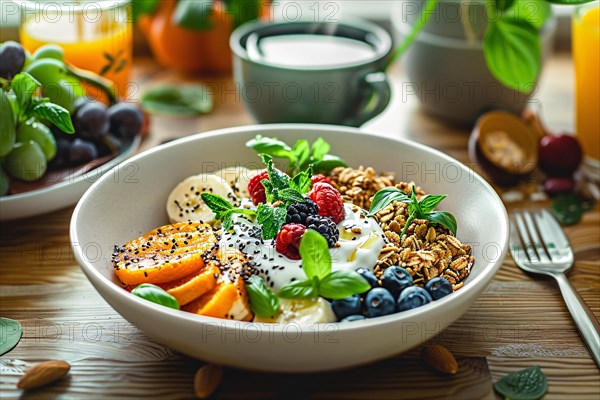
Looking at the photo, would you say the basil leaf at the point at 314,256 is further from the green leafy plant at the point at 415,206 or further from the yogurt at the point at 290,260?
the green leafy plant at the point at 415,206

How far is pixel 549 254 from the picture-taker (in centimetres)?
133

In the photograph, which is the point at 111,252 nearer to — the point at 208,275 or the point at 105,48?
the point at 208,275

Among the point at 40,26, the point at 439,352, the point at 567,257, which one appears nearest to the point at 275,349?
the point at 439,352

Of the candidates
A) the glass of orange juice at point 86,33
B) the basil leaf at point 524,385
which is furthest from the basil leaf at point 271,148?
the glass of orange juice at point 86,33

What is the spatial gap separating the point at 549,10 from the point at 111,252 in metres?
1.14

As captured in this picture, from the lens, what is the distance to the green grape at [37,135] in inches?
52.3

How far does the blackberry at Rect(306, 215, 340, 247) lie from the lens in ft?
3.57

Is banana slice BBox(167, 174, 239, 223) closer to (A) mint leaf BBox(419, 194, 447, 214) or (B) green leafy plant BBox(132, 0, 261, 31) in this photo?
(A) mint leaf BBox(419, 194, 447, 214)

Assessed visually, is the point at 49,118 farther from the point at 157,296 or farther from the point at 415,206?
the point at 415,206

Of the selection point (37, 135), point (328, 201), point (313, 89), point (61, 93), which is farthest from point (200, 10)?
point (328, 201)

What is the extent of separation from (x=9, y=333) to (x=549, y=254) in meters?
0.93

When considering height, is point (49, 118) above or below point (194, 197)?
above

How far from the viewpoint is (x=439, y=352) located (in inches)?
41.3

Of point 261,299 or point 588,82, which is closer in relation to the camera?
point 261,299
